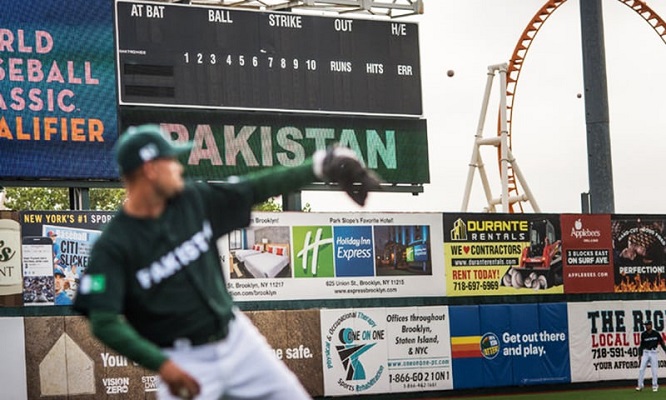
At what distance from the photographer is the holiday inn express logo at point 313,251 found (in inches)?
1182

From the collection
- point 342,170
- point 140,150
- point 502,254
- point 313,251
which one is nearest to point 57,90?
point 313,251

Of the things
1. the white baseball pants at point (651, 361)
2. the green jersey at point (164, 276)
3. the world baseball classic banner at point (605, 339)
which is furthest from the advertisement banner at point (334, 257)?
the green jersey at point (164, 276)

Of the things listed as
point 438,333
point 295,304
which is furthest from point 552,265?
point 295,304

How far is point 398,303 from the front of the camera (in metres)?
31.4

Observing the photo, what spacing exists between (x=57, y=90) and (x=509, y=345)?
1240 centimetres

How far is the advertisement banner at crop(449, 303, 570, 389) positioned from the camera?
31.5 metres

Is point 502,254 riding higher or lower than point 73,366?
higher

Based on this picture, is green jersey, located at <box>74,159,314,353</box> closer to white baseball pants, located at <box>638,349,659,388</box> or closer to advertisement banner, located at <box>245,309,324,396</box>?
advertisement banner, located at <box>245,309,324,396</box>

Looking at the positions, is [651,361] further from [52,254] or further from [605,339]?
[52,254]

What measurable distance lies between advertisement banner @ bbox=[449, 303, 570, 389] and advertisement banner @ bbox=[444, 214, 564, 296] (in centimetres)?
52

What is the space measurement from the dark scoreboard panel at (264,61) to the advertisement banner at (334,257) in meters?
3.07

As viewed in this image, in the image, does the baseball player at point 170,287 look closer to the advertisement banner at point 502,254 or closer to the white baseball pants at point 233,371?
the white baseball pants at point 233,371

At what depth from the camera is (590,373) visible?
3306 centimetres

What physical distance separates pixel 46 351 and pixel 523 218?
11.8m
